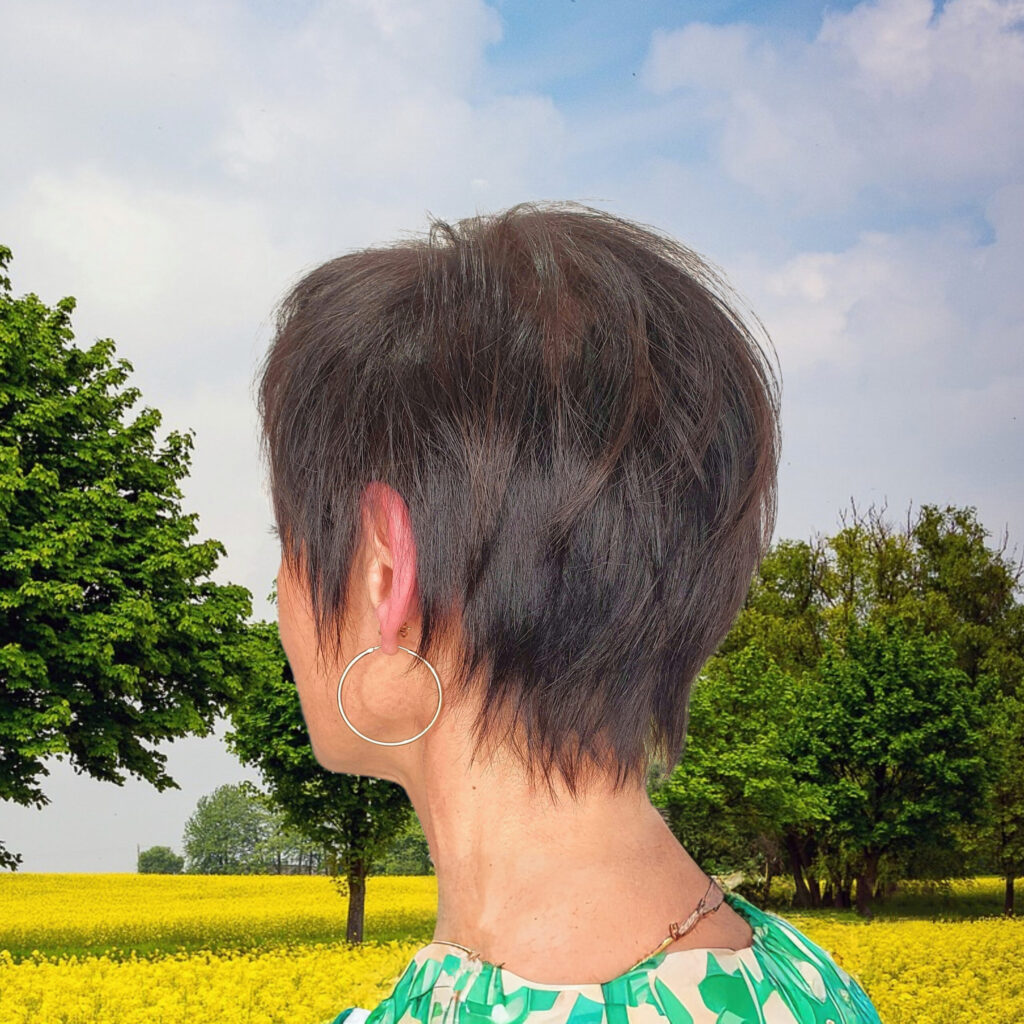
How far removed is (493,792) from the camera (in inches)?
41.0

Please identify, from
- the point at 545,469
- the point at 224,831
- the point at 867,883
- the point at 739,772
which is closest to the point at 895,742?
the point at 867,883

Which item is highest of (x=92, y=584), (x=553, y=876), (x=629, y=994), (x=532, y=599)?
(x=92, y=584)

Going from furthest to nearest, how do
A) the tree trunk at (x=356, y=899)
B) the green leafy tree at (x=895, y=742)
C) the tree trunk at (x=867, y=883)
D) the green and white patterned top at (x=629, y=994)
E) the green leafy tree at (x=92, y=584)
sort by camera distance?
the tree trunk at (x=867, y=883) < the green leafy tree at (x=895, y=742) < the tree trunk at (x=356, y=899) < the green leafy tree at (x=92, y=584) < the green and white patterned top at (x=629, y=994)

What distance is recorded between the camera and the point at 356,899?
62.6ft

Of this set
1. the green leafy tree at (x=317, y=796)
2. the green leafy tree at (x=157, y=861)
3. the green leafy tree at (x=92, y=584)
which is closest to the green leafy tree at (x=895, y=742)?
the green leafy tree at (x=317, y=796)

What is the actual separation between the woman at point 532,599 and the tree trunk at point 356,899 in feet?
62.6

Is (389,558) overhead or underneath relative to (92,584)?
underneath

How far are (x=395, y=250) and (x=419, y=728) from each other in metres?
0.56

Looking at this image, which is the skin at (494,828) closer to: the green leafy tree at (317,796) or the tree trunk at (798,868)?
the green leafy tree at (317,796)

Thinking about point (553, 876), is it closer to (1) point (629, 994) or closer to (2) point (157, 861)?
(1) point (629, 994)

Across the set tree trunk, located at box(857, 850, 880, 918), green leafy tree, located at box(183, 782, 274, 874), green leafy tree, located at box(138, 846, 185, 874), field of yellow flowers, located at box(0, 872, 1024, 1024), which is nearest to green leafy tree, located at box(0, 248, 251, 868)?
field of yellow flowers, located at box(0, 872, 1024, 1024)

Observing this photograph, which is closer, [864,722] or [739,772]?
[739,772]

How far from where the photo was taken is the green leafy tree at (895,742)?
28.2 m

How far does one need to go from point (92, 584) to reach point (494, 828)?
706 inches
